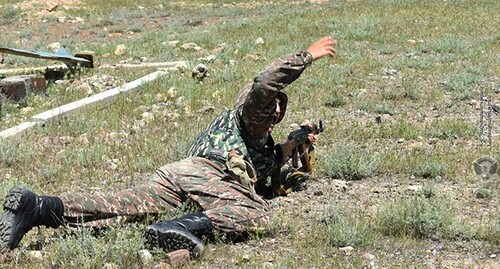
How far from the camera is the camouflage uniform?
4406 mm

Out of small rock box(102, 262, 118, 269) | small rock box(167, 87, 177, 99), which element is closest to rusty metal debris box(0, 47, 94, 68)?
small rock box(167, 87, 177, 99)

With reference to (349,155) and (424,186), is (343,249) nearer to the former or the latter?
(424,186)

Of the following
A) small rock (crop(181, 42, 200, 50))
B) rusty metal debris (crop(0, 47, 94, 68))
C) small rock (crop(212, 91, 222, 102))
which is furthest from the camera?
small rock (crop(181, 42, 200, 50))

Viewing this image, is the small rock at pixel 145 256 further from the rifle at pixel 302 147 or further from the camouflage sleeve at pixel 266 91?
the rifle at pixel 302 147

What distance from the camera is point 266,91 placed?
185 inches

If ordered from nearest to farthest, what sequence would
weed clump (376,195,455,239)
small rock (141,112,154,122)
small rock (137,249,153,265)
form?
small rock (137,249,153,265) < weed clump (376,195,455,239) < small rock (141,112,154,122)

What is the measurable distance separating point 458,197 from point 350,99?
3819 millimetres

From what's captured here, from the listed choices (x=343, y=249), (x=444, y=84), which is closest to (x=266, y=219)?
(x=343, y=249)

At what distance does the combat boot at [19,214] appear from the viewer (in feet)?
13.1

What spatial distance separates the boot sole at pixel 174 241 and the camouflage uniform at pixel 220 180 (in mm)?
337

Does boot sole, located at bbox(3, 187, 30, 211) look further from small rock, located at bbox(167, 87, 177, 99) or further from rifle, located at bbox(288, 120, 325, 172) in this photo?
small rock, located at bbox(167, 87, 177, 99)

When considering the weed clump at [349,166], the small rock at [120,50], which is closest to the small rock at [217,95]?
the weed clump at [349,166]

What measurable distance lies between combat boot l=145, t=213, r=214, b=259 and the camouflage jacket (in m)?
0.80

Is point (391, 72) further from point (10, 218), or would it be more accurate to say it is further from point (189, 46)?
point (10, 218)
